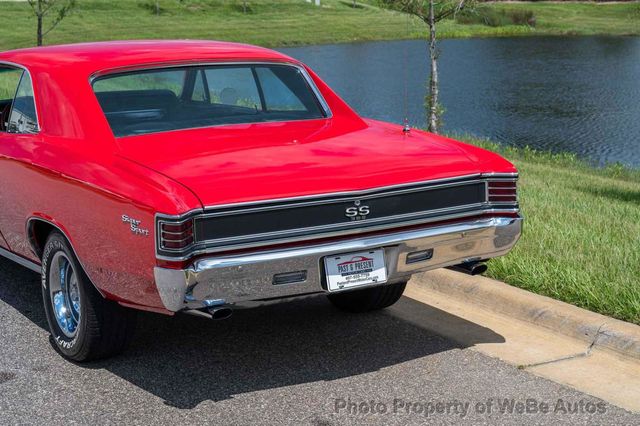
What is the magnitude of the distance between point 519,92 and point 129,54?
91.6ft

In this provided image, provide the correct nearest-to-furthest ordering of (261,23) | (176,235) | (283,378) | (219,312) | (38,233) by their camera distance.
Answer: (176,235) → (219,312) → (283,378) → (38,233) → (261,23)

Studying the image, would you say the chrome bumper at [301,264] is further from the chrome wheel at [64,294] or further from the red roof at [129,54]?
the red roof at [129,54]

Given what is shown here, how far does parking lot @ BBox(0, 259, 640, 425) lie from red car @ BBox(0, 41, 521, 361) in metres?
0.24

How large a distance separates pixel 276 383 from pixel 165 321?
1296 mm

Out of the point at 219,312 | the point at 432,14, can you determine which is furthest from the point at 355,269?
the point at 432,14

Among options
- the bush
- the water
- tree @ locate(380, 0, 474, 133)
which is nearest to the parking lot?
tree @ locate(380, 0, 474, 133)

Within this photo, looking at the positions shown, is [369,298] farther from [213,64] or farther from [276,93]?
[213,64]

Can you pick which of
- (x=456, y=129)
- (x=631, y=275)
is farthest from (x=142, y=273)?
(x=456, y=129)

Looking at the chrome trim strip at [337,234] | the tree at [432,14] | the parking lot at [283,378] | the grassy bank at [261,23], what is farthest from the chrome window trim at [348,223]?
the grassy bank at [261,23]

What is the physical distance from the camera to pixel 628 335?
A: 5.11 m

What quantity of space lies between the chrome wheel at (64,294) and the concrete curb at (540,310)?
2.24 metres

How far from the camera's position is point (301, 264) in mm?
4496

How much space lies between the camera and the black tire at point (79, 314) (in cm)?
500

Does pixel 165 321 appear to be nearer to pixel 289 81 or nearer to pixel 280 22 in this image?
pixel 289 81
